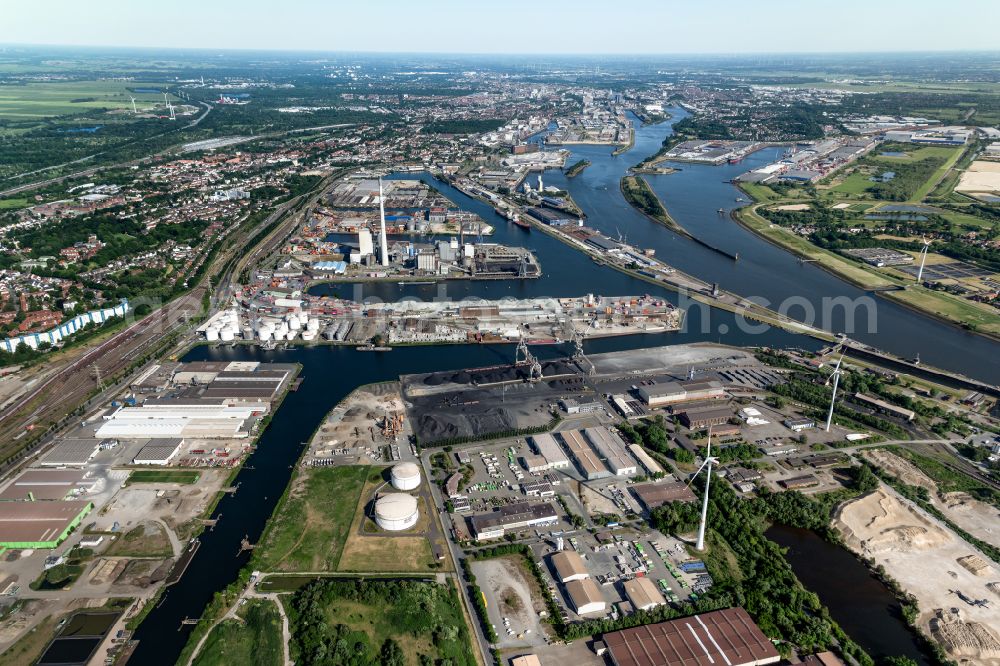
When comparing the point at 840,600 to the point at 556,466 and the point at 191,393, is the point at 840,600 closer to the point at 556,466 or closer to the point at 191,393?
the point at 556,466

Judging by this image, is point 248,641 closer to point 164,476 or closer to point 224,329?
point 164,476

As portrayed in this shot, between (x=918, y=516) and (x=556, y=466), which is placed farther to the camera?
(x=556, y=466)

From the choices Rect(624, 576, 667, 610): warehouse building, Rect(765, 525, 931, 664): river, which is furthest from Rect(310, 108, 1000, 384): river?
Rect(624, 576, 667, 610): warehouse building

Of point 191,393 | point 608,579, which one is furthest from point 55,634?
point 608,579

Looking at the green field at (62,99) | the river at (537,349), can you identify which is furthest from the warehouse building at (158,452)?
the green field at (62,99)

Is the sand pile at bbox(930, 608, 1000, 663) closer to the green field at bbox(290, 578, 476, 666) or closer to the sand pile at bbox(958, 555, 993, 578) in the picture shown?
the sand pile at bbox(958, 555, 993, 578)

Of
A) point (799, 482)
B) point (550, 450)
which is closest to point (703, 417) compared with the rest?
point (799, 482)

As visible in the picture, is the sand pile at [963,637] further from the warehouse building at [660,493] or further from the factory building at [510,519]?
the factory building at [510,519]
